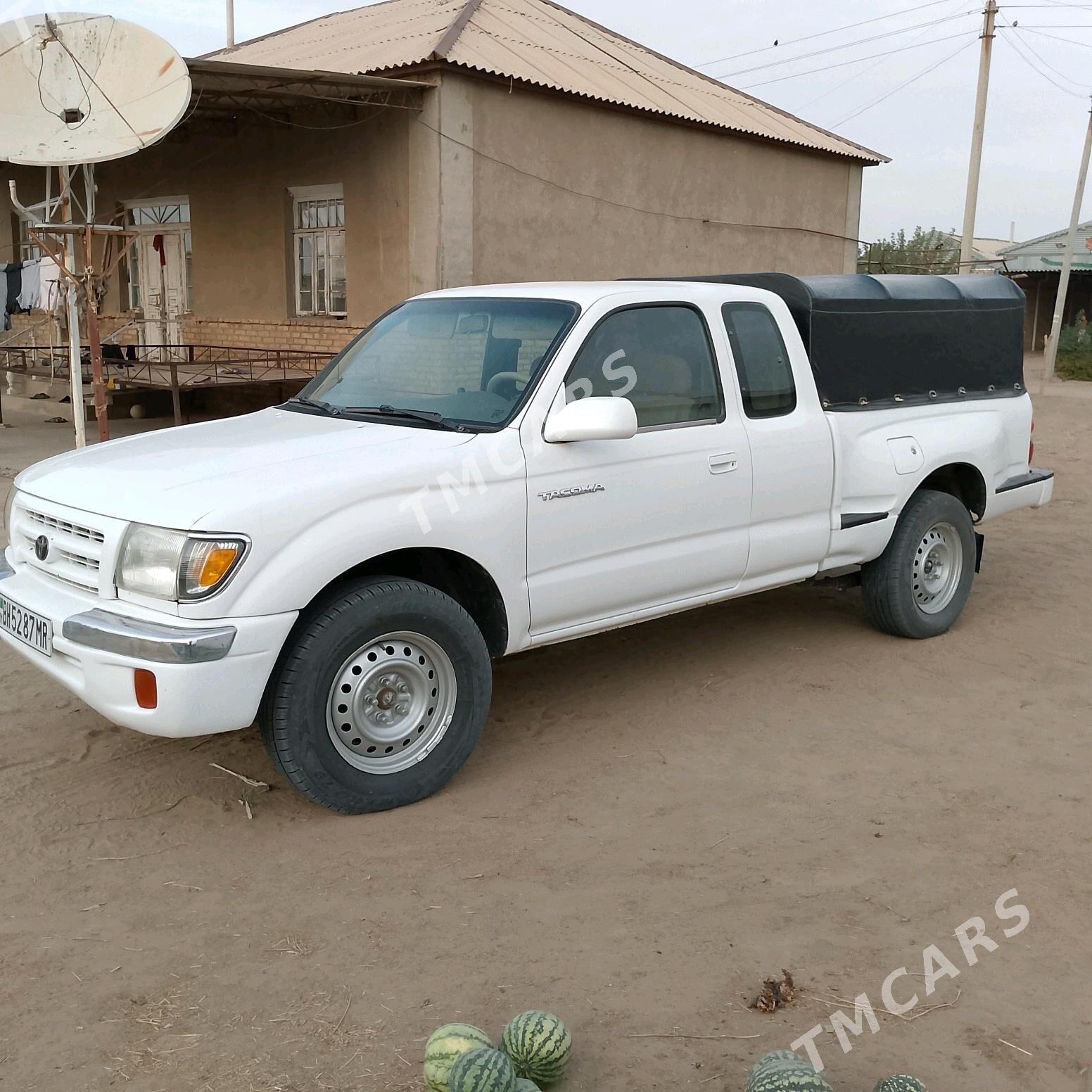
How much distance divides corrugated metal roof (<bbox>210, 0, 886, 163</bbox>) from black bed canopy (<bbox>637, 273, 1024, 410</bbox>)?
8.41 m

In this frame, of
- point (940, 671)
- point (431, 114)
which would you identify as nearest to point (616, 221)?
point (431, 114)

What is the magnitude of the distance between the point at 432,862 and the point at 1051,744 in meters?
2.75

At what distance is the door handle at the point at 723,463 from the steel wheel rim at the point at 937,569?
163 cm

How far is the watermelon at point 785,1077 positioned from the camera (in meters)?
2.52

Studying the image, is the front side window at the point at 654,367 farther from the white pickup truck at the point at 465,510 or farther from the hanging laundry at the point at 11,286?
the hanging laundry at the point at 11,286

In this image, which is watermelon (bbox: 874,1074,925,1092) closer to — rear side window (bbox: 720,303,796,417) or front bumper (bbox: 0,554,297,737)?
front bumper (bbox: 0,554,297,737)

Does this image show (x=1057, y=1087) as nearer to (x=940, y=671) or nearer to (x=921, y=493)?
(x=940, y=671)

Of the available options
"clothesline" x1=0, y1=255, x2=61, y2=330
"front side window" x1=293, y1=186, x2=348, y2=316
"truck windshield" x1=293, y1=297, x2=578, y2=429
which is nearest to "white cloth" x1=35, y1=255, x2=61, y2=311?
"clothesline" x1=0, y1=255, x2=61, y2=330

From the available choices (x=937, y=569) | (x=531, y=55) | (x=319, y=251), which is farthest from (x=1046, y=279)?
(x=937, y=569)

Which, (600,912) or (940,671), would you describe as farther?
(940,671)

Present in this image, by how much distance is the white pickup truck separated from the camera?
380 cm

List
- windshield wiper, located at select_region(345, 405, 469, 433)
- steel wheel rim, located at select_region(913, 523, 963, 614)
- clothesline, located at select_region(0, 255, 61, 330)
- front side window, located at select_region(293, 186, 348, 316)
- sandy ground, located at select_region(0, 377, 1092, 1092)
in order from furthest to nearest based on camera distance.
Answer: clothesline, located at select_region(0, 255, 61, 330), front side window, located at select_region(293, 186, 348, 316), steel wheel rim, located at select_region(913, 523, 963, 614), windshield wiper, located at select_region(345, 405, 469, 433), sandy ground, located at select_region(0, 377, 1092, 1092)

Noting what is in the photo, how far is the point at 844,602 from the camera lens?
7.27m

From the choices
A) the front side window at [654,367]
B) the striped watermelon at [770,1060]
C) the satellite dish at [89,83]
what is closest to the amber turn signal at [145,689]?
the front side window at [654,367]
